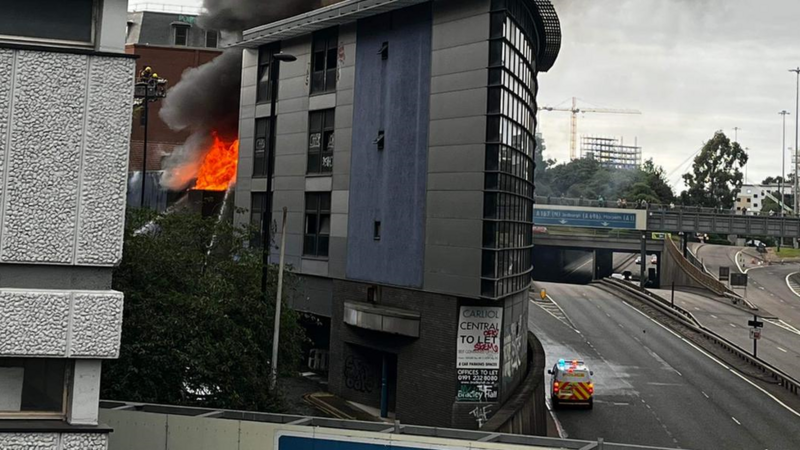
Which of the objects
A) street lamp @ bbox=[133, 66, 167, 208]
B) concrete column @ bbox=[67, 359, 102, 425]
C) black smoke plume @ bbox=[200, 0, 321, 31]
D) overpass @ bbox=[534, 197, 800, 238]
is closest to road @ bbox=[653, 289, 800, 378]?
overpass @ bbox=[534, 197, 800, 238]

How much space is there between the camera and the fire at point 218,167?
43.6 metres

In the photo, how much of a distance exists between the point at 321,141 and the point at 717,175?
327 feet

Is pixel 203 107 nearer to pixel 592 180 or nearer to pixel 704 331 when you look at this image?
pixel 704 331

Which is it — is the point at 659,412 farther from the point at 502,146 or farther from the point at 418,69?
the point at 418,69

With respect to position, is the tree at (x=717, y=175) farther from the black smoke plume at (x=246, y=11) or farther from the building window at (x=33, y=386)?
the building window at (x=33, y=386)

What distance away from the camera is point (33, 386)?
6508mm

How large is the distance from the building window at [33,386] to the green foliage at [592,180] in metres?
133

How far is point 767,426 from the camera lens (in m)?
29.6

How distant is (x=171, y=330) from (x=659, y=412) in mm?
22494

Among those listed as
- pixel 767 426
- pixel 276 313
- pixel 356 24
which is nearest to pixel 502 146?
pixel 356 24

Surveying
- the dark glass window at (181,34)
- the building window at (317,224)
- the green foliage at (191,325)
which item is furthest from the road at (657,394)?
the dark glass window at (181,34)

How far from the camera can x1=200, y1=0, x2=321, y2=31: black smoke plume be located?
41469 mm

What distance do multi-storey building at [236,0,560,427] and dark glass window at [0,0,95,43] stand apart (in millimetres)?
14869

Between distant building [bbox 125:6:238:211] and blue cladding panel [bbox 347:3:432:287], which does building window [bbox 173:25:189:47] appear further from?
blue cladding panel [bbox 347:3:432:287]
